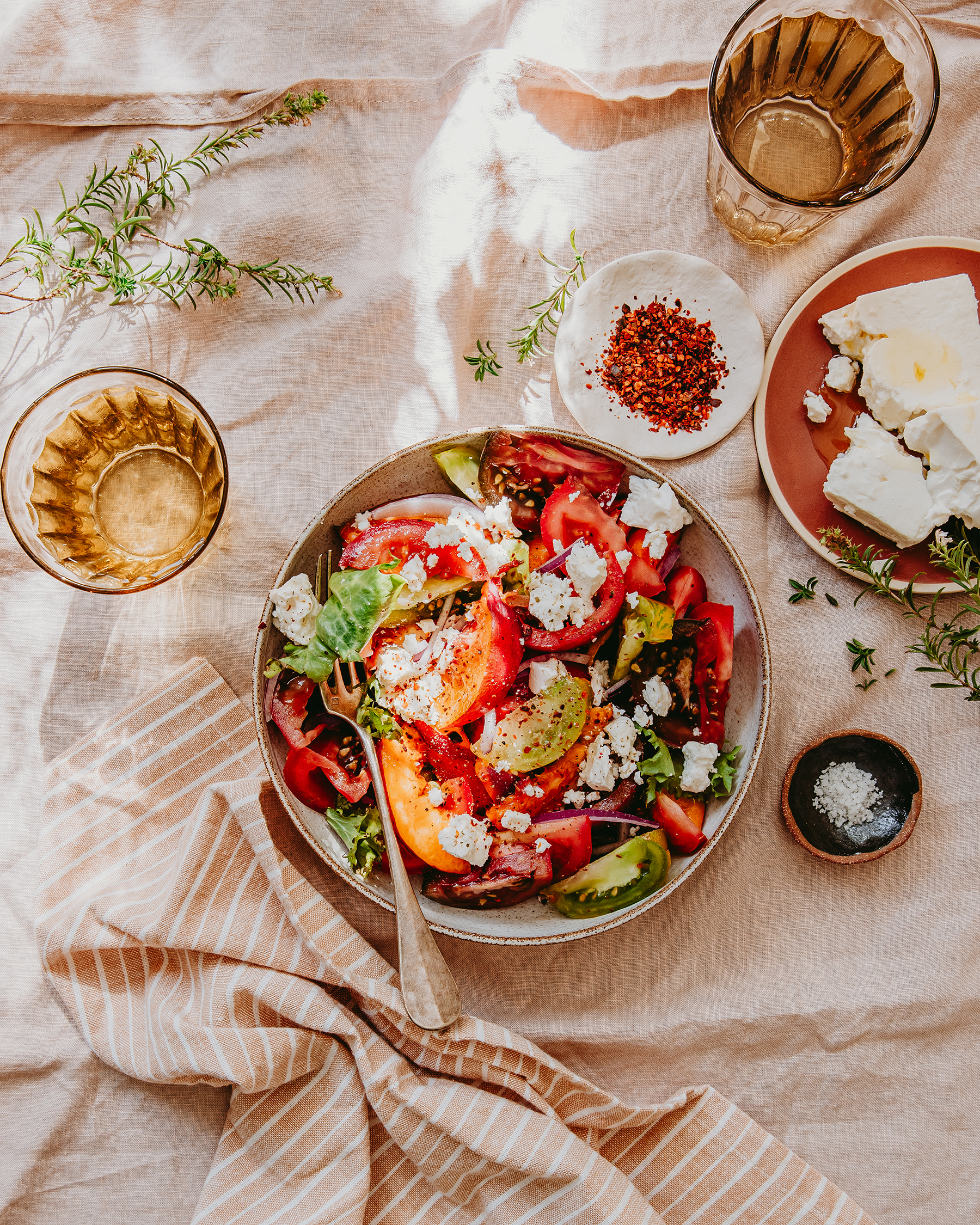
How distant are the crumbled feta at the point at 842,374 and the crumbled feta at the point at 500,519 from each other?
0.72 meters

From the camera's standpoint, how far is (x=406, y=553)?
161 centimetres

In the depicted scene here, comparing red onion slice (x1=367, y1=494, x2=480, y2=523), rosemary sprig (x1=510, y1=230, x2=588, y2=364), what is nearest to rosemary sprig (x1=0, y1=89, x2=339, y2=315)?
rosemary sprig (x1=510, y1=230, x2=588, y2=364)

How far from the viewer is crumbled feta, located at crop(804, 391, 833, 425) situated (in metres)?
1.72

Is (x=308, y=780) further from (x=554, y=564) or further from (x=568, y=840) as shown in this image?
(x=554, y=564)

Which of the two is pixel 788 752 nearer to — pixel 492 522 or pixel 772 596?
pixel 772 596

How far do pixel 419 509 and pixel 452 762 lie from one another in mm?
489

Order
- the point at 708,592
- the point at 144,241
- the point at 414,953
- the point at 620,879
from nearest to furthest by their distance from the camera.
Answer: the point at 414,953 < the point at 620,879 < the point at 708,592 < the point at 144,241

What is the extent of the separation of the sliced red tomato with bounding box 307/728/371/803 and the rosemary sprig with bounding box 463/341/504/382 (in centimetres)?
80

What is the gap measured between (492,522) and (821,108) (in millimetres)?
1134

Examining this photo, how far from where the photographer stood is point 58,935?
1.67 m

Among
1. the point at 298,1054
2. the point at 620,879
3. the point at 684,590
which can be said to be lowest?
the point at 298,1054

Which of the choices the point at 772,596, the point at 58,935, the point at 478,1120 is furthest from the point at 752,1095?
the point at 58,935

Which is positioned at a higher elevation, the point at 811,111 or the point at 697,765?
the point at 811,111

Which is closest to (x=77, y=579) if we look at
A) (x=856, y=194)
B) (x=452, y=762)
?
(x=452, y=762)
